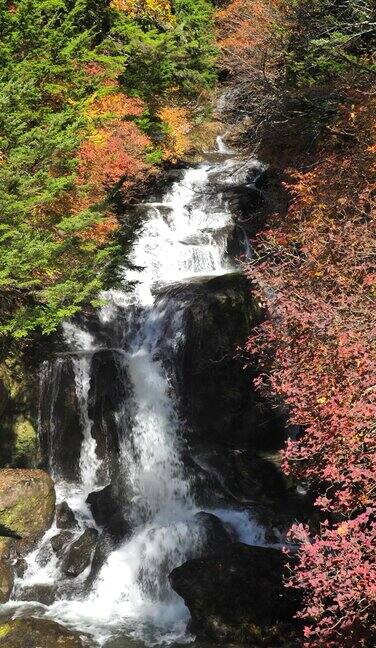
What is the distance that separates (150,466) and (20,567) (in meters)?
3.55

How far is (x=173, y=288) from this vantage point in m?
15.5

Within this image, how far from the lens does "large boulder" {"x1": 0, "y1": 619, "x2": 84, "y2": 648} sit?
805 centimetres

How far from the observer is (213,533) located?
1039 cm

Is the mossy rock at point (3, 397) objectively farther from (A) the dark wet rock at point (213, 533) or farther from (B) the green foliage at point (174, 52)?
(B) the green foliage at point (174, 52)

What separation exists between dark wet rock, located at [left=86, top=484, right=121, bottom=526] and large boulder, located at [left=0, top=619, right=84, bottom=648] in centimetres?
301

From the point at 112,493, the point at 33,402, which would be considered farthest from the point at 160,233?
the point at 112,493

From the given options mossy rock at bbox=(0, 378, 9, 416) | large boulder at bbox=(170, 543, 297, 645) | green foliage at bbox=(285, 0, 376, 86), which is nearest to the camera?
large boulder at bbox=(170, 543, 297, 645)

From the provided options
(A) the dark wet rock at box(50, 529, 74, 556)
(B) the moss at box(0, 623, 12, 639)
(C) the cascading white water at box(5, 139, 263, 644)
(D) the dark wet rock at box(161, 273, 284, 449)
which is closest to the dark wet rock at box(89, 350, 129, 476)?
(C) the cascading white water at box(5, 139, 263, 644)

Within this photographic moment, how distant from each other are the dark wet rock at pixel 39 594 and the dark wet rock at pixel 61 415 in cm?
322

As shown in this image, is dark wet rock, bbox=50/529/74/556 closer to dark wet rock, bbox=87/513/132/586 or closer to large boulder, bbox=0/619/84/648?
dark wet rock, bbox=87/513/132/586

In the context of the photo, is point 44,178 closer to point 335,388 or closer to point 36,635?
point 335,388

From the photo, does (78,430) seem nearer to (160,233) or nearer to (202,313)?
(202,313)

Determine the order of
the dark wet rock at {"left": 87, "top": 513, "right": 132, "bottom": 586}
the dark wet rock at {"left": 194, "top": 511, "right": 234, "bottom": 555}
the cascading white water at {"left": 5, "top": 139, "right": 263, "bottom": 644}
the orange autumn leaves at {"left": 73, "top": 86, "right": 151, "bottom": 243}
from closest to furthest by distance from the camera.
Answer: the cascading white water at {"left": 5, "top": 139, "right": 263, "bottom": 644} → the dark wet rock at {"left": 194, "top": 511, "right": 234, "bottom": 555} → the dark wet rock at {"left": 87, "top": 513, "right": 132, "bottom": 586} → the orange autumn leaves at {"left": 73, "top": 86, "right": 151, "bottom": 243}

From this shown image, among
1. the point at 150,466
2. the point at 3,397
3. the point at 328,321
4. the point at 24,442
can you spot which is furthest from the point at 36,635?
the point at 328,321
